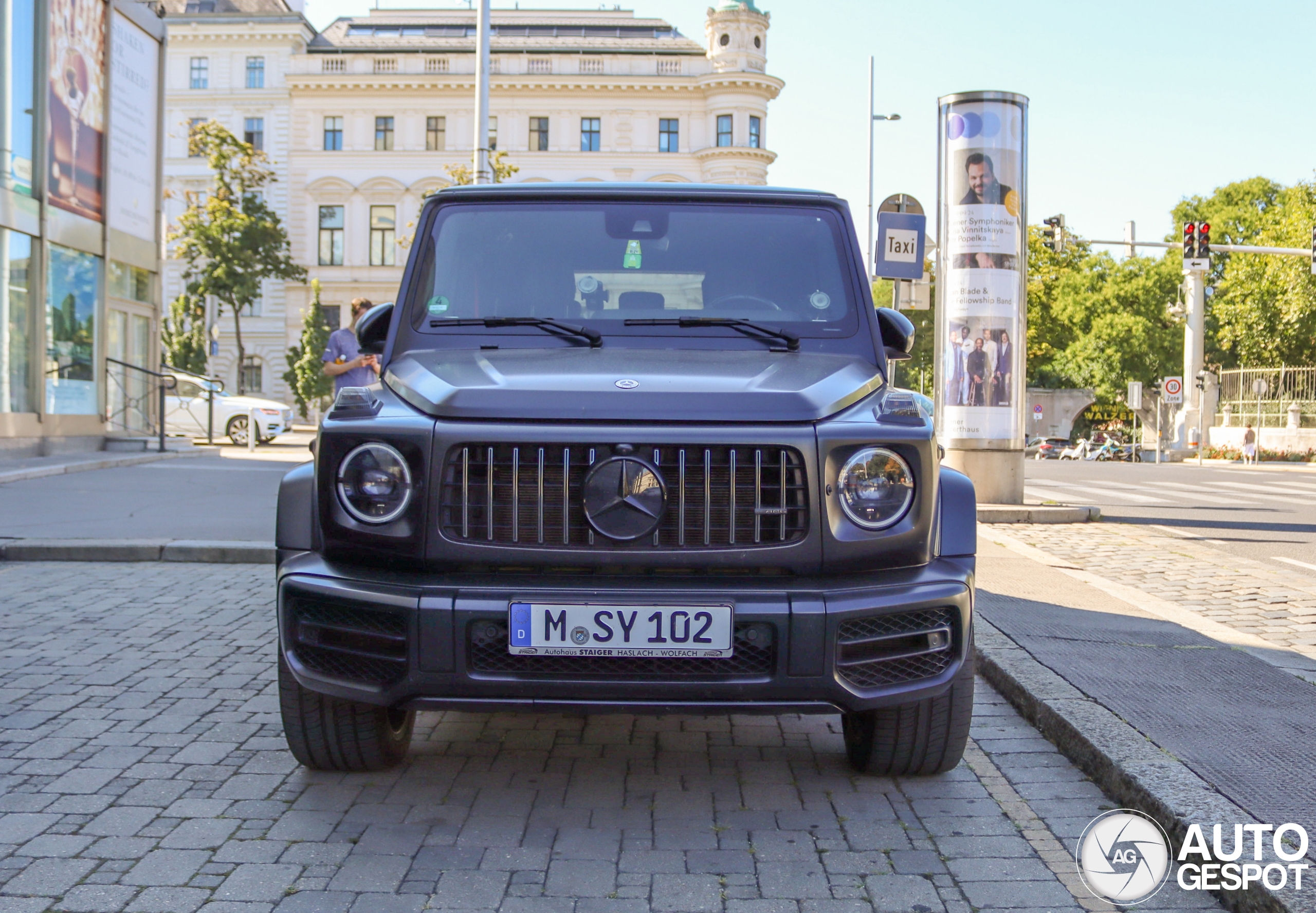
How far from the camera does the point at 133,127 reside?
2019 centimetres

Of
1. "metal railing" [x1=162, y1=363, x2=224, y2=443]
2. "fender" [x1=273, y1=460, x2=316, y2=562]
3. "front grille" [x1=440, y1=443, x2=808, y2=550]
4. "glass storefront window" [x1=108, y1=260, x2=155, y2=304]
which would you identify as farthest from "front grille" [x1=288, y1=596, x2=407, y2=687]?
"metal railing" [x1=162, y1=363, x2=224, y2=443]

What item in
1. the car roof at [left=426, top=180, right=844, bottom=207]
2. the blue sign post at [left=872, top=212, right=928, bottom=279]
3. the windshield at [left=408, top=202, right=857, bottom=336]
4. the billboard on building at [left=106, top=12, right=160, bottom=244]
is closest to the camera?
the windshield at [left=408, top=202, right=857, bottom=336]

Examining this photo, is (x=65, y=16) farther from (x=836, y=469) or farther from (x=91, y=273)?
(x=836, y=469)

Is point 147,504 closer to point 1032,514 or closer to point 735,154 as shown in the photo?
point 1032,514

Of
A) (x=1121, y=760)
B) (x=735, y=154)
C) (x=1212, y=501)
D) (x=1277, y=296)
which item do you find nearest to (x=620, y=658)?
(x=1121, y=760)

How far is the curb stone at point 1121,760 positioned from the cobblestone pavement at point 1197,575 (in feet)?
6.26

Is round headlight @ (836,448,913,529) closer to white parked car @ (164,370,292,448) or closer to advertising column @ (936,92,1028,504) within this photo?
advertising column @ (936,92,1028,504)

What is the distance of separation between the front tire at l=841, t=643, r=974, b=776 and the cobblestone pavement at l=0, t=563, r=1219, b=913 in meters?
0.07

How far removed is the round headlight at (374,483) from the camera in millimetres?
3592

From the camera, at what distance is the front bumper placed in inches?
135

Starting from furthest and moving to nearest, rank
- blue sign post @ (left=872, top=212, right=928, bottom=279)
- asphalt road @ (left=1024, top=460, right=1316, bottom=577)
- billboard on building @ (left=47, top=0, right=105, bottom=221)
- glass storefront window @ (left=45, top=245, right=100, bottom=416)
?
glass storefront window @ (left=45, top=245, right=100, bottom=416) < billboard on building @ (left=47, top=0, right=105, bottom=221) < asphalt road @ (left=1024, top=460, right=1316, bottom=577) < blue sign post @ (left=872, top=212, right=928, bottom=279)

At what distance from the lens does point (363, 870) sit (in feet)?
10.8

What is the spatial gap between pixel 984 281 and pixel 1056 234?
66.9 ft

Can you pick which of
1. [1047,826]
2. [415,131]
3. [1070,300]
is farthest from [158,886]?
[1070,300]
